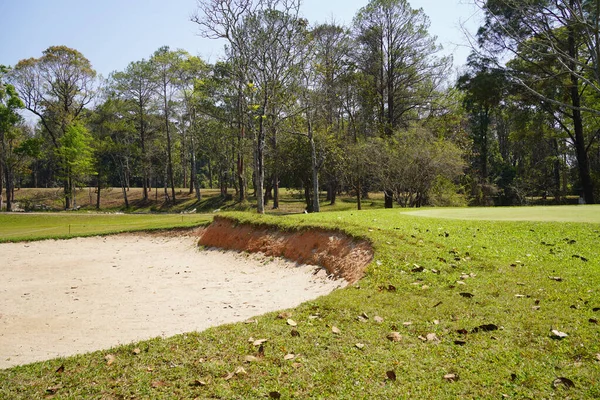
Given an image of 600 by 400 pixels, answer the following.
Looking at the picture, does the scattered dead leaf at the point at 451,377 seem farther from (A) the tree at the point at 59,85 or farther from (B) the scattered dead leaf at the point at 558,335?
(A) the tree at the point at 59,85

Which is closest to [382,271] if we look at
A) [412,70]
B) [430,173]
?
[430,173]

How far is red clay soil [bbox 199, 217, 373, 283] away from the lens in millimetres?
10024

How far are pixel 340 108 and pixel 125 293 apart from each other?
36460mm

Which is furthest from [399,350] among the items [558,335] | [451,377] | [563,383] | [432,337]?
[558,335]

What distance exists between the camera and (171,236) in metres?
20.7

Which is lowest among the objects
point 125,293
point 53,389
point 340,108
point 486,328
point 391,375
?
point 125,293

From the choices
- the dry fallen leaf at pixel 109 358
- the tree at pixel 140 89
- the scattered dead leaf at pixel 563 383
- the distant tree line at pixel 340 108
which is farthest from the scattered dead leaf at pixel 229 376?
the tree at pixel 140 89

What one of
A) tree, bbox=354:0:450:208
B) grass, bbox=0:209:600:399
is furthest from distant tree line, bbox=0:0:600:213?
grass, bbox=0:209:600:399

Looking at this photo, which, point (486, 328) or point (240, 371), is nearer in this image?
point (240, 371)

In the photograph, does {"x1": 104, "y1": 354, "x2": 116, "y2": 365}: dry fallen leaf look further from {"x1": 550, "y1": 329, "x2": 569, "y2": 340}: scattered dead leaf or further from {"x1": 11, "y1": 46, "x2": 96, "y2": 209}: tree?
{"x1": 11, "y1": 46, "x2": 96, "y2": 209}: tree

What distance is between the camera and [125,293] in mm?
10945

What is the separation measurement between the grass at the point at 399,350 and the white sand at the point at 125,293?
1.87 meters

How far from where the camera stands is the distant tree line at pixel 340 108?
24.1 meters

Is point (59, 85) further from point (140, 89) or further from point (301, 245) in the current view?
point (301, 245)
